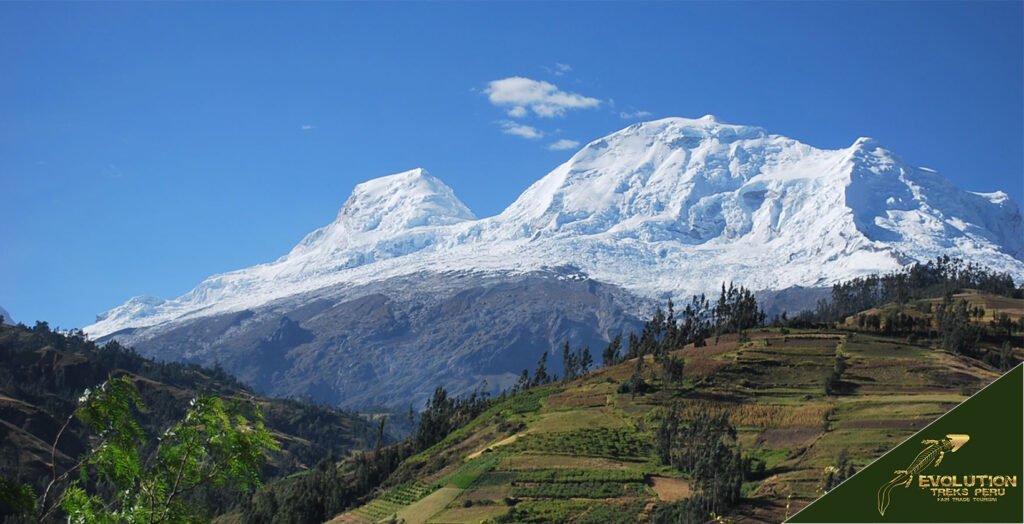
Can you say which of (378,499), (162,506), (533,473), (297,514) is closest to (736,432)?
(533,473)

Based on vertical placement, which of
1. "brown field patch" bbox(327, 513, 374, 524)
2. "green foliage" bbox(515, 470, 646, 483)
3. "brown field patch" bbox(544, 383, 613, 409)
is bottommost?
"brown field patch" bbox(327, 513, 374, 524)

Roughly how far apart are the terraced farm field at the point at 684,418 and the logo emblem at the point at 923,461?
5036 centimetres

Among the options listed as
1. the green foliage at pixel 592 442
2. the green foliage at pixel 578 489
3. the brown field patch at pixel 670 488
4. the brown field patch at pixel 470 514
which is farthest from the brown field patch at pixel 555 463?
the brown field patch at pixel 470 514

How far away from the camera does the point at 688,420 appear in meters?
116

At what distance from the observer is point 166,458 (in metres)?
18.6

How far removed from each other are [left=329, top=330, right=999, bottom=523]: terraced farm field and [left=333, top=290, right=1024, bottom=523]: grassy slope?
0.73 feet

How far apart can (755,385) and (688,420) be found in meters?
18.5

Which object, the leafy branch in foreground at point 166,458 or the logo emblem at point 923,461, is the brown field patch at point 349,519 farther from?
the leafy branch in foreground at point 166,458

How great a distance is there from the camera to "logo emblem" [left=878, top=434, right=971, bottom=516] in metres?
21.5

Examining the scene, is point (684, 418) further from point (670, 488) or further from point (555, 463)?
point (670, 488)

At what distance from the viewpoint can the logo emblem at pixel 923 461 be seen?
845 inches

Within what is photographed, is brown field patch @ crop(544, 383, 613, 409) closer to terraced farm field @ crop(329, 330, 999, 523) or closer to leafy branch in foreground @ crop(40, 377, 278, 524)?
terraced farm field @ crop(329, 330, 999, 523)

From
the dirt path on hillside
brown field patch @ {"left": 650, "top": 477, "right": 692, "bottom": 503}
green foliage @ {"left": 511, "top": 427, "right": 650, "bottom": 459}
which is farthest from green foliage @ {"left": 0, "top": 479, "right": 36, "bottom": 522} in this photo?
the dirt path on hillside

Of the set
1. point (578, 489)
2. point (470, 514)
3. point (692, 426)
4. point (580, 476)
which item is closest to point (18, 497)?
point (470, 514)
